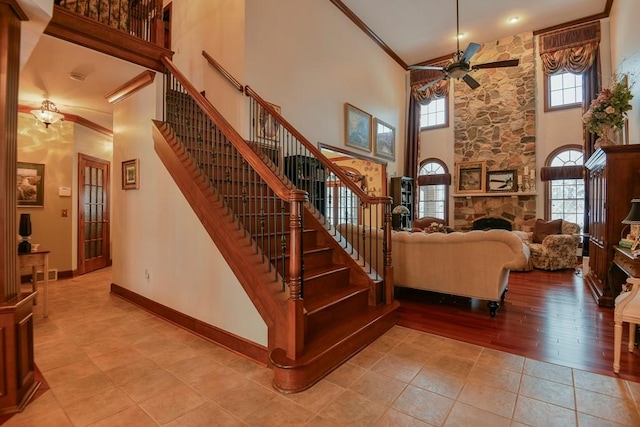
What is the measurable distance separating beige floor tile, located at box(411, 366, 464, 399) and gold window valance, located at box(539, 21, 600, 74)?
7.98 m

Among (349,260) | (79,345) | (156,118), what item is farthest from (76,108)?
(349,260)

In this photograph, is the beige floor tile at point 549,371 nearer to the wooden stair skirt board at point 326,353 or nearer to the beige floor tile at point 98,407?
the wooden stair skirt board at point 326,353

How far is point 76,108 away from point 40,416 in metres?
4.98

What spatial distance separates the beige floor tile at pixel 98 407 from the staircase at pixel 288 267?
0.95 metres

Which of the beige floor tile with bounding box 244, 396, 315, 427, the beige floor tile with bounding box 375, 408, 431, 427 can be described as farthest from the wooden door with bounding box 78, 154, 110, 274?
the beige floor tile with bounding box 375, 408, 431, 427

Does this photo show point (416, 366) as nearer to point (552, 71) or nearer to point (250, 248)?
point (250, 248)

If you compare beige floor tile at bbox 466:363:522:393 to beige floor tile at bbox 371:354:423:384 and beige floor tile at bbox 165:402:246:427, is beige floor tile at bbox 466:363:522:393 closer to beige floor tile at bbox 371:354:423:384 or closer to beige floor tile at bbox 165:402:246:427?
beige floor tile at bbox 371:354:423:384

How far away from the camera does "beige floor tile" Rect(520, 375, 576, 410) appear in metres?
1.93

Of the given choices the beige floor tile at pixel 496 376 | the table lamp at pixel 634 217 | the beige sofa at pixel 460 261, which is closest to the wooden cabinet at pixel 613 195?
the table lamp at pixel 634 217

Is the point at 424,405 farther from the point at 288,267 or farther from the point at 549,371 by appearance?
the point at 288,267

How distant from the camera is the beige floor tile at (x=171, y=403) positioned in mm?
1826

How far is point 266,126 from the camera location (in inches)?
196

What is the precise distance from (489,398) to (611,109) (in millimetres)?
4344

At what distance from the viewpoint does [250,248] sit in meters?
2.61
